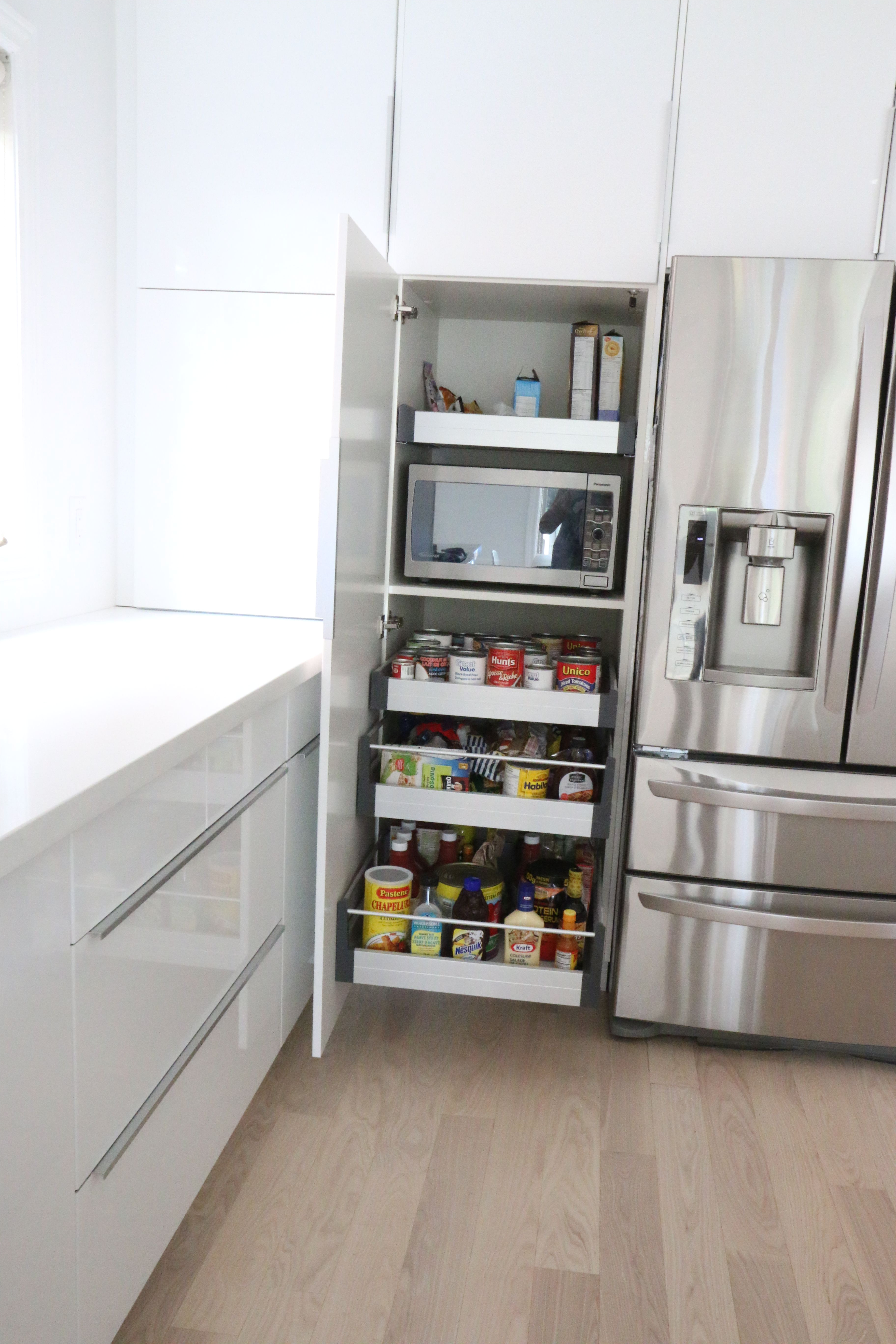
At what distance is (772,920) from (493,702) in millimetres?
702

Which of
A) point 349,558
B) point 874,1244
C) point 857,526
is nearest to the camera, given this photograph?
point 874,1244

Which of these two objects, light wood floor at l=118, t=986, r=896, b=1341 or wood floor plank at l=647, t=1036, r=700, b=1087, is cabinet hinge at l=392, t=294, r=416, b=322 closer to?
light wood floor at l=118, t=986, r=896, b=1341

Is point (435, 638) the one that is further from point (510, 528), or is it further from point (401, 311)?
point (401, 311)

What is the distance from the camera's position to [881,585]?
1.87 m

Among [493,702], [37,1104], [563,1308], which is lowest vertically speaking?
[563,1308]

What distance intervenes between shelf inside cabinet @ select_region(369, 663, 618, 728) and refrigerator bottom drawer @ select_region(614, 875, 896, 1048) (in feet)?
1.20

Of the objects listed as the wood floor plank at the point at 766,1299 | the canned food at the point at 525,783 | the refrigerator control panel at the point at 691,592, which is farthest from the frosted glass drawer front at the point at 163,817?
the wood floor plank at the point at 766,1299

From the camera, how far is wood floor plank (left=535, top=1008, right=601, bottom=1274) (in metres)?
1.55

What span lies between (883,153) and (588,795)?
1413 mm

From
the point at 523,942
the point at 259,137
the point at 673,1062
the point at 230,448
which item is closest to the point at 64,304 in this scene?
the point at 230,448

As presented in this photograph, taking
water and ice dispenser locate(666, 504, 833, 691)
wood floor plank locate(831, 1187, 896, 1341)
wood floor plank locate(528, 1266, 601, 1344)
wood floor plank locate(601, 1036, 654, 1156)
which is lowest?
wood floor plank locate(528, 1266, 601, 1344)

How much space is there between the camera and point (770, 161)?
6.60 feet

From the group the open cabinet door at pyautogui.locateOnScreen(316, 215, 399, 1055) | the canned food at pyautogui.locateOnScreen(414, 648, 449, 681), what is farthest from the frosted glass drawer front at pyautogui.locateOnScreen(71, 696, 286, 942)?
the canned food at pyautogui.locateOnScreen(414, 648, 449, 681)

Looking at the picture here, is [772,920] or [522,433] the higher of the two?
[522,433]
